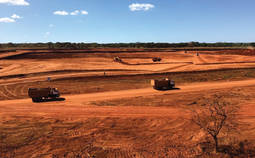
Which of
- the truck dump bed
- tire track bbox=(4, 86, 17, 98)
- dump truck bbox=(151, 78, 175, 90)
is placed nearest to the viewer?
the truck dump bed

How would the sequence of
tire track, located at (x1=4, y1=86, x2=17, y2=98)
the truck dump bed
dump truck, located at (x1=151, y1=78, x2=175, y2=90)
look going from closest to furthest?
the truck dump bed, tire track, located at (x1=4, y1=86, x2=17, y2=98), dump truck, located at (x1=151, y1=78, x2=175, y2=90)

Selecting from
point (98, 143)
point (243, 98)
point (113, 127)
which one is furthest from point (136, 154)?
point (243, 98)

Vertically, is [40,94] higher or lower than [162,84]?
lower

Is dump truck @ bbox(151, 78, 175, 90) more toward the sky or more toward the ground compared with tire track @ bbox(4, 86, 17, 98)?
more toward the sky

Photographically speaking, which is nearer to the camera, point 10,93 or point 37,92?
point 37,92

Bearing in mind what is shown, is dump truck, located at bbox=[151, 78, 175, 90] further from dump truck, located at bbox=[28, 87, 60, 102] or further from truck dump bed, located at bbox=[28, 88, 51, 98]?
truck dump bed, located at bbox=[28, 88, 51, 98]

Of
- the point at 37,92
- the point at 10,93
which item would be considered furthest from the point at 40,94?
the point at 10,93

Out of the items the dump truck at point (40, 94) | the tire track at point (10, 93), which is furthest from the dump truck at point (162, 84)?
the tire track at point (10, 93)

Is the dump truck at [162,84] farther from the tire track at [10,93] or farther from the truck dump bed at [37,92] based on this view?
the tire track at [10,93]

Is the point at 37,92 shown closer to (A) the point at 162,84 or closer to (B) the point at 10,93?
(B) the point at 10,93

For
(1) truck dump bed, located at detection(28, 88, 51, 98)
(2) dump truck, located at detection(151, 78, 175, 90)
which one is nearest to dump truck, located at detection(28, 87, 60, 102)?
(1) truck dump bed, located at detection(28, 88, 51, 98)

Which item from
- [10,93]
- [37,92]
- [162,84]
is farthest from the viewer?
[162,84]

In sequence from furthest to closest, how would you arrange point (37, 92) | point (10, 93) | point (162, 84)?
point (162, 84), point (10, 93), point (37, 92)

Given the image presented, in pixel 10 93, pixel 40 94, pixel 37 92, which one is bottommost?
pixel 10 93
